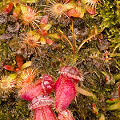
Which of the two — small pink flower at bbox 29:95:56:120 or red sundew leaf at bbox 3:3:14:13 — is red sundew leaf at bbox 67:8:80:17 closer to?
red sundew leaf at bbox 3:3:14:13

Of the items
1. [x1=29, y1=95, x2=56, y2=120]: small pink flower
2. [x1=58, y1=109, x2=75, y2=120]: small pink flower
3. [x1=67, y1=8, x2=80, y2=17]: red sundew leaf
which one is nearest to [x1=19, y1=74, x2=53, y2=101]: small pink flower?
[x1=29, y1=95, x2=56, y2=120]: small pink flower

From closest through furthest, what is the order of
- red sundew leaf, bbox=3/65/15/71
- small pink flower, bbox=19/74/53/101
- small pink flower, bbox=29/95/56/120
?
small pink flower, bbox=29/95/56/120 < small pink flower, bbox=19/74/53/101 < red sundew leaf, bbox=3/65/15/71

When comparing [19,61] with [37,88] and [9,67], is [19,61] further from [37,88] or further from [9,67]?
[37,88]

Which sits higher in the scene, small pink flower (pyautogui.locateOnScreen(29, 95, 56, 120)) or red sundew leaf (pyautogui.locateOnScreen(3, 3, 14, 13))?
red sundew leaf (pyautogui.locateOnScreen(3, 3, 14, 13))

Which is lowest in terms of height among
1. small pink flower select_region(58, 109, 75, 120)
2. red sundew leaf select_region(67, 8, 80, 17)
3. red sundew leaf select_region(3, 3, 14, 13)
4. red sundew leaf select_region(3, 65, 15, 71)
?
small pink flower select_region(58, 109, 75, 120)

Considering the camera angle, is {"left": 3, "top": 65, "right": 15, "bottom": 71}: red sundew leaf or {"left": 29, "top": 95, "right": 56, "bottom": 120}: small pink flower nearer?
{"left": 29, "top": 95, "right": 56, "bottom": 120}: small pink flower

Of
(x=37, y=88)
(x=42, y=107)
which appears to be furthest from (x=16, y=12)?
(x=42, y=107)

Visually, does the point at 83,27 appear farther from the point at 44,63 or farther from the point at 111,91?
the point at 111,91

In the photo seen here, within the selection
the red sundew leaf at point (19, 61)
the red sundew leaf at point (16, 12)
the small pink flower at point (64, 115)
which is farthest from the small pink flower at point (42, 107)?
the red sundew leaf at point (16, 12)

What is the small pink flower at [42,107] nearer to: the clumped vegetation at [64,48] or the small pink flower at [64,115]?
the small pink flower at [64,115]
